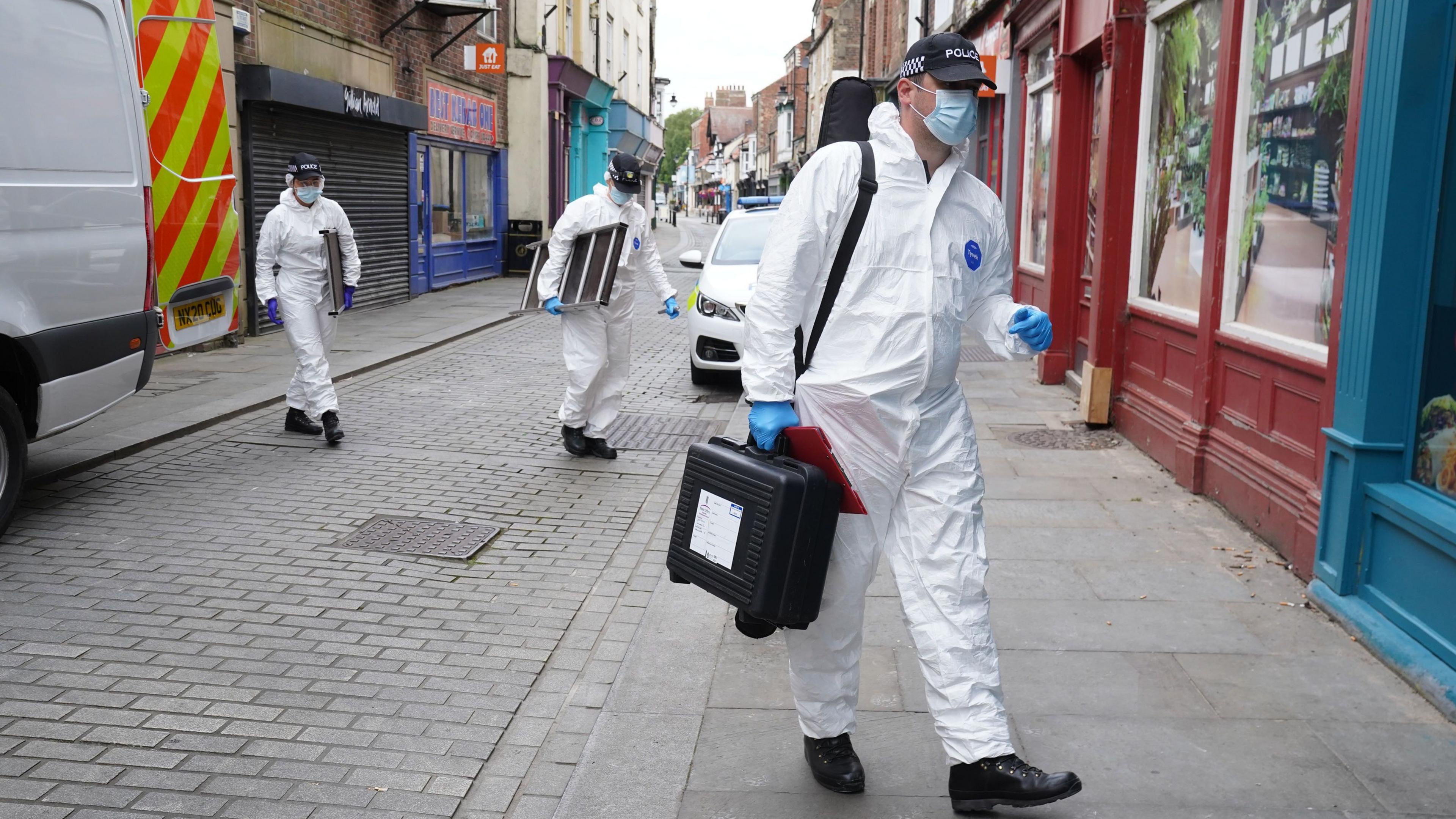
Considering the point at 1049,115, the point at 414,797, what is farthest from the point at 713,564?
the point at 1049,115

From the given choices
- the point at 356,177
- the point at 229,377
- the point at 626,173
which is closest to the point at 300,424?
the point at 229,377

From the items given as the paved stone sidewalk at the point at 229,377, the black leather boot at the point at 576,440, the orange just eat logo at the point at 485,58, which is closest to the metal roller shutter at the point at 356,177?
the paved stone sidewalk at the point at 229,377

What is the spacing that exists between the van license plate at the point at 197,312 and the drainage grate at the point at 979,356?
714cm

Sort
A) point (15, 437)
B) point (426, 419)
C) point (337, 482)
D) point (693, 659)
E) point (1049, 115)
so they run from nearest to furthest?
point (693, 659) → point (15, 437) → point (337, 482) → point (426, 419) → point (1049, 115)

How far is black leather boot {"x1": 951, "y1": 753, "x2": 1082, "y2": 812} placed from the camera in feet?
10.0

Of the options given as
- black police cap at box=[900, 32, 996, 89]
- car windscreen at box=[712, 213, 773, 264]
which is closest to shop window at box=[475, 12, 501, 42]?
car windscreen at box=[712, 213, 773, 264]

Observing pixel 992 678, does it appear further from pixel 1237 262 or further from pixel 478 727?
pixel 1237 262

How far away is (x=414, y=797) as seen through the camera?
3389 mm

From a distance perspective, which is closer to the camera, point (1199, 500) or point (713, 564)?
point (713, 564)

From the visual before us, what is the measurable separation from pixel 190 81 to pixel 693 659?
18.0 feet

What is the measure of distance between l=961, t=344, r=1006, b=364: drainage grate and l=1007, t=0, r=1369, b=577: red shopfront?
5.25ft

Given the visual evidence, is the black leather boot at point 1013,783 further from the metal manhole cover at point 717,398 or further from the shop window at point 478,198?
the shop window at point 478,198

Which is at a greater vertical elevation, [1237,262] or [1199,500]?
[1237,262]

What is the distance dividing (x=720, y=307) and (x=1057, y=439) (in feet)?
10.8
